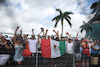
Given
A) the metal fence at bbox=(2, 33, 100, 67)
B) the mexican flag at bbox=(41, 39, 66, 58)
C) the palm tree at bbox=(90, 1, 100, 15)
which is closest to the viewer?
the metal fence at bbox=(2, 33, 100, 67)

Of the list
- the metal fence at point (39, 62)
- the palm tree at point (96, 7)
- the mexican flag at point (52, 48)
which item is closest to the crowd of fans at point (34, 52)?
the metal fence at point (39, 62)

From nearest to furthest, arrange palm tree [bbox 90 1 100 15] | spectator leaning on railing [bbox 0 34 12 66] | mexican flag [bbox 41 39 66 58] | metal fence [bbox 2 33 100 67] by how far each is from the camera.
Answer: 1. spectator leaning on railing [bbox 0 34 12 66]
2. metal fence [bbox 2 33 100 67]
3. mexican flag [bbox 41 39 66 58]
4. palm tree [bbox 90 1 100 15]

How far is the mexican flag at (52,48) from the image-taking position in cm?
580

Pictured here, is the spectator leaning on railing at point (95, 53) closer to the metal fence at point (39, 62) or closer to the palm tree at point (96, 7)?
the metal fence at point (39, 62)

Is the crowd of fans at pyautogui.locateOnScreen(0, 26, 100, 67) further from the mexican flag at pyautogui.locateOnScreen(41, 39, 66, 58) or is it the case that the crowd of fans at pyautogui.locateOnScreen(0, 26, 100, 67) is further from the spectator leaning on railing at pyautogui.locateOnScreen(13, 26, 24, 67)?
the mexican flag at pyautogui.locateOnScreen(41, 39, 66, 58)

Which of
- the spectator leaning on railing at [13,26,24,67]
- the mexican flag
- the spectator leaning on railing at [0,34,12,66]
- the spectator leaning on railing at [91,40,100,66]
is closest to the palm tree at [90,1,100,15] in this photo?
the spectator leaning on railing at [91,40,100,66]

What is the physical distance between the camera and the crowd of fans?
5.25 meters

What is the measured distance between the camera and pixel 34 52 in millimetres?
5598

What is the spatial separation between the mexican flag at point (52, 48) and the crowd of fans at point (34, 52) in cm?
17

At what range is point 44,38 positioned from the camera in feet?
19.4

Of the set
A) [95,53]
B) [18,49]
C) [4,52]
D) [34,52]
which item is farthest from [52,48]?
[95,53]

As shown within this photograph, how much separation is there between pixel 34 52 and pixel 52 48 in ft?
3.31

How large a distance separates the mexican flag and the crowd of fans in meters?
0.17

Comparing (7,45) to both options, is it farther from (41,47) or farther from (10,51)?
(41,47)
